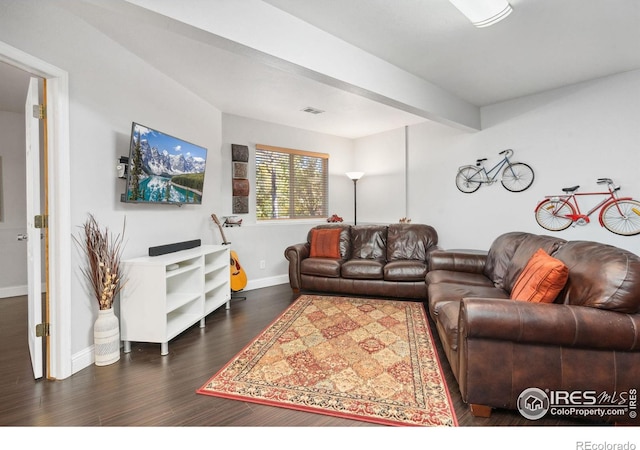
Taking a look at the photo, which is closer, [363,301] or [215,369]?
[215,369]

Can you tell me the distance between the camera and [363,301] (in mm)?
3637

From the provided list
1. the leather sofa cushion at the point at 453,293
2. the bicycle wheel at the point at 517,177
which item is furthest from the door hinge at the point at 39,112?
the bicycle wheel at the point at 517,177

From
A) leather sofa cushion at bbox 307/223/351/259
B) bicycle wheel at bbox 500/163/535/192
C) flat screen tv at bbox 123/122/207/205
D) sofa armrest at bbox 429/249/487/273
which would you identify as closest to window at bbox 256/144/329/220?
leather sofa cushion at bbox 307/223/351/259

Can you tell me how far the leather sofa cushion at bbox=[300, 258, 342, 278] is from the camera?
392 cm

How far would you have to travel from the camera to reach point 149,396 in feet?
5.91

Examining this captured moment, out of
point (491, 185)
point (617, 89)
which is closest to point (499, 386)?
point (491, 185)

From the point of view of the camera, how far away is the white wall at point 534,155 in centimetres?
297

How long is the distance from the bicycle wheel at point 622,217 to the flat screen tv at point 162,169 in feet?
14.1

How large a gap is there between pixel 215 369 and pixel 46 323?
1.18 metres

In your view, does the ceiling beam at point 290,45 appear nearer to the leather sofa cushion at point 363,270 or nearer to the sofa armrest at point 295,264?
the leather sofa cushion at point 363,270

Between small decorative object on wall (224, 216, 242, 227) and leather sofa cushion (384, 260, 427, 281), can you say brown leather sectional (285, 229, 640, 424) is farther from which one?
small decorative object on wall (224, 216, 242, 227)
